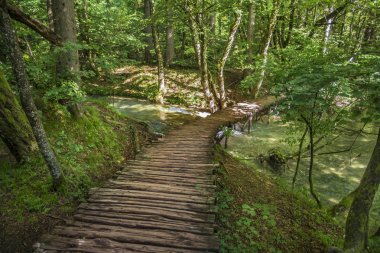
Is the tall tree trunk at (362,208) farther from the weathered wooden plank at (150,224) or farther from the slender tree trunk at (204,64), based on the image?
the slender tree trunk at (204,64)

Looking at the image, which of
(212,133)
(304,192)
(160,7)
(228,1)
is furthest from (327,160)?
(160,7)

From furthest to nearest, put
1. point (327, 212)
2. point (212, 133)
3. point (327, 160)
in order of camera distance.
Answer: point (327, 160) < point (212, 133) < point (327, 212)

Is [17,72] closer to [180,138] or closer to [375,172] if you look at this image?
[180,138]

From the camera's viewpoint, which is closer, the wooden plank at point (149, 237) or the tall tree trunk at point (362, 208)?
the wooden plank at point (149, 237)

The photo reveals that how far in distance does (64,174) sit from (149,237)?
3.17 metres

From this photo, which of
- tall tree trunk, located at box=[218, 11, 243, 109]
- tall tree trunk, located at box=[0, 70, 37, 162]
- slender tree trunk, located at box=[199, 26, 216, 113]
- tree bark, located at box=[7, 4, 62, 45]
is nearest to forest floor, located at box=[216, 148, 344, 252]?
tall tree trunk, located at box=[0, 70, 37, 162]

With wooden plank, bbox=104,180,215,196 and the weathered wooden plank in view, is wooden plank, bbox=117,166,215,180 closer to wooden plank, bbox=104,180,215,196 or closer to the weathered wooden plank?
wooden plank, bbox=104,180,215,196

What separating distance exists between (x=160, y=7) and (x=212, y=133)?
7.76 meters

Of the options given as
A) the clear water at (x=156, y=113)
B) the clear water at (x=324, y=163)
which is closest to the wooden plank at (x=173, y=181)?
the clear water at (x=324, y=163)

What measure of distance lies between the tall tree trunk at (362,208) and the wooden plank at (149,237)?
3351 millimetres

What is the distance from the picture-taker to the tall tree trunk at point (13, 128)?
6266mm

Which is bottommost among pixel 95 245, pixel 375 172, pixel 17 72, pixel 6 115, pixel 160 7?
pixel 95 245

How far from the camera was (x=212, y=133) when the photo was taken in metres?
11.4

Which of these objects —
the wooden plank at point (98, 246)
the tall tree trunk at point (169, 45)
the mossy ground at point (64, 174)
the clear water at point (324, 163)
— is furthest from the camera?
the tall tree trunk at point (169, 45)
